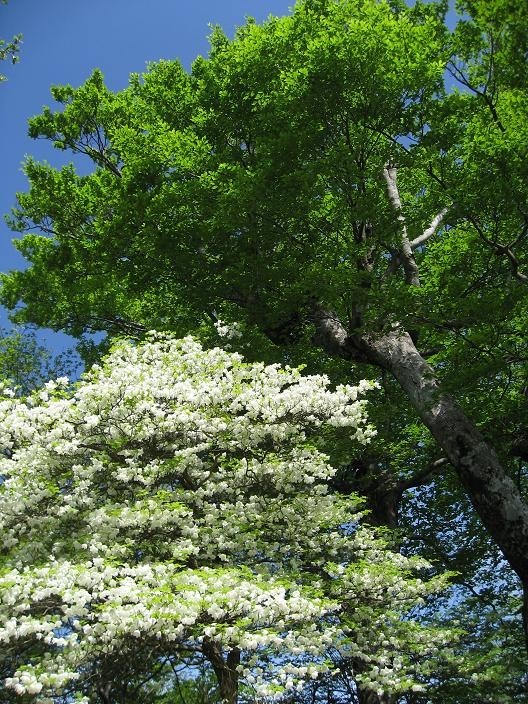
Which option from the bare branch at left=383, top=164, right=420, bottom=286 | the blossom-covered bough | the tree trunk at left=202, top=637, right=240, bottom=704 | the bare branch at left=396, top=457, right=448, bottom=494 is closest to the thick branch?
the blossom-covered bough

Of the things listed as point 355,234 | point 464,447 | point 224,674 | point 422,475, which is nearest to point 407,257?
point 355,234

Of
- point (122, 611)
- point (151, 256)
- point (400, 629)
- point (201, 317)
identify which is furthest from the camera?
point (201, 317)

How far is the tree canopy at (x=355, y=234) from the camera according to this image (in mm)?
10906

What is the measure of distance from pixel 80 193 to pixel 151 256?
9.46 ft

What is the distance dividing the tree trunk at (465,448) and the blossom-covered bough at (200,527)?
139cm

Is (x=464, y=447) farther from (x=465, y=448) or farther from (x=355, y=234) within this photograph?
(x=355, y=234)

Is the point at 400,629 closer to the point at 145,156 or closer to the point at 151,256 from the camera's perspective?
the point at 151,256

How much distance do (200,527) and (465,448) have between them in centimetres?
469

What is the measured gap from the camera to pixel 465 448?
1052 cm

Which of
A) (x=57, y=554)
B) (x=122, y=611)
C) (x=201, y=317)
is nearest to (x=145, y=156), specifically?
(x=201, y=317)

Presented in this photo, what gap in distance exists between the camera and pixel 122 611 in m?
6.31

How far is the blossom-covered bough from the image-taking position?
23.3 ft

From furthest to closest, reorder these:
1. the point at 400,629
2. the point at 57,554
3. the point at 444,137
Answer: the point at 444,137, the point at 400,629, the point at 57,554

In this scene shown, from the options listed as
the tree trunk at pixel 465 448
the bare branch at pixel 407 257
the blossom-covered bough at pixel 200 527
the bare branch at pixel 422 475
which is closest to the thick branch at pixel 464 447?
the tree trunk at pixel 465 448
